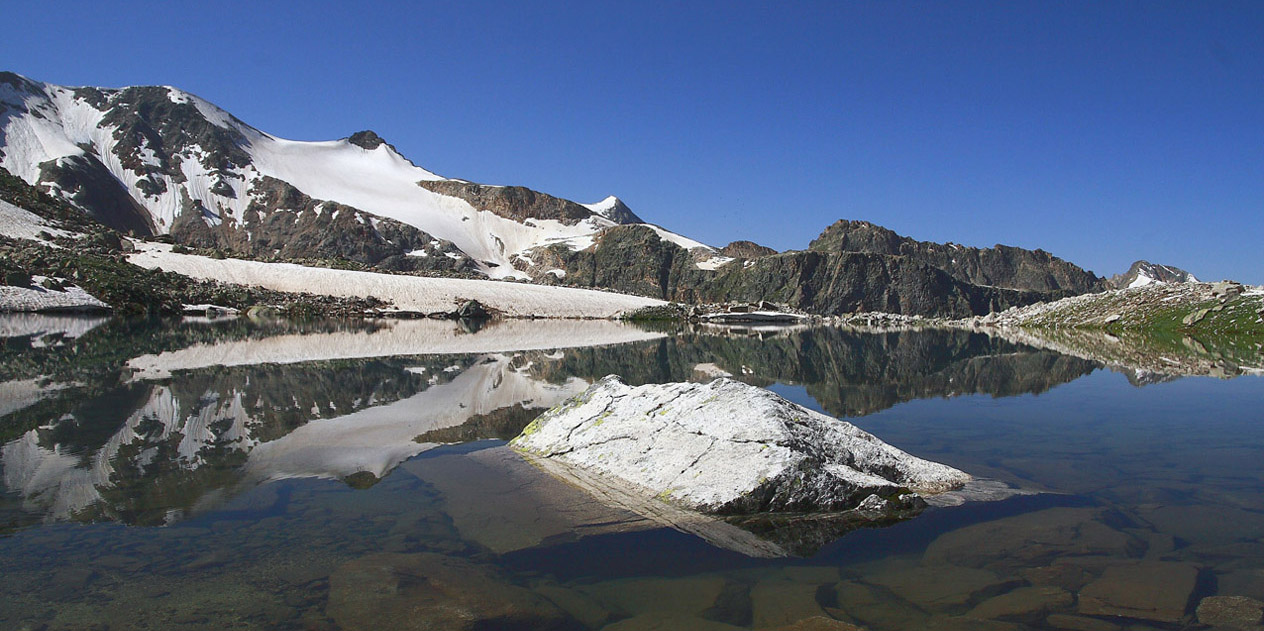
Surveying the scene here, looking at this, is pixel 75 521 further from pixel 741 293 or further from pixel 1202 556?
pixel 741 293

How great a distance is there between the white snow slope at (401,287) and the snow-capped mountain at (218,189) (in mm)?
18698

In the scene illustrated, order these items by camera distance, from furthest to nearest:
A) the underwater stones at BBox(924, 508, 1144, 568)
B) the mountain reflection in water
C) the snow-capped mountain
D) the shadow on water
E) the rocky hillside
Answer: the snow-capped mountain, the rocky hillside, the mountain reflection in water, the underwater stones at BBox(924, 508, 1144, 568), the shadow on water

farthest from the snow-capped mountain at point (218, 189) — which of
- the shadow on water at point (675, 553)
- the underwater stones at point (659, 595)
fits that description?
the underwater stones at point (659, 595)

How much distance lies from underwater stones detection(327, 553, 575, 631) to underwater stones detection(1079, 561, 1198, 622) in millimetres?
2742

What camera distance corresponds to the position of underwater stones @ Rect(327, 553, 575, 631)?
3.35 metres

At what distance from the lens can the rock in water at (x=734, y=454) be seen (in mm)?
5223

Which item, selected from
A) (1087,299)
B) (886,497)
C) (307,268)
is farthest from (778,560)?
(307,268)

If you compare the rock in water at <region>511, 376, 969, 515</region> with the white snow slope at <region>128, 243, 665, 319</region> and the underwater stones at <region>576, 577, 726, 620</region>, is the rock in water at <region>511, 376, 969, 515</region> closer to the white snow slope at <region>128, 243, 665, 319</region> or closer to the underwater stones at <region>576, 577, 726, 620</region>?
the underwater stones at <region>576, 577, 726, 620</region>

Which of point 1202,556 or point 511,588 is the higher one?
point 1202,556

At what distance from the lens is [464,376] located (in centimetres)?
1384

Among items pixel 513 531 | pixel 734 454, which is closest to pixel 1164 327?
pixel 734 454

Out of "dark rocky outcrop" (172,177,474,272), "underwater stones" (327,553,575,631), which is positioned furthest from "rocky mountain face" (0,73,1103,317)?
"underwater stones" (327,553,575,631)

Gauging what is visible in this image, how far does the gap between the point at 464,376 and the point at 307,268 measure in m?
41.2

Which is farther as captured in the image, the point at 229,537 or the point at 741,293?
the point at 741,293
